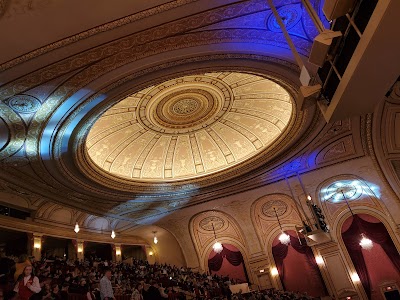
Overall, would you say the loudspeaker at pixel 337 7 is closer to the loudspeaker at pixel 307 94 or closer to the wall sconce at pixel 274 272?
the loudspeaker at pixel 307 94

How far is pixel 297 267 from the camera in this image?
607 inches

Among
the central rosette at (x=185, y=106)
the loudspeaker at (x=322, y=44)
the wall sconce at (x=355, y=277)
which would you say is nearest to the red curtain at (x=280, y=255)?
the wall sconce at (x=355, y=277)

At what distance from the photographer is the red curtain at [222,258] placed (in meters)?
16.6

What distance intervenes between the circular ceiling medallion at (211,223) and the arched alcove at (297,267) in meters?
3.09

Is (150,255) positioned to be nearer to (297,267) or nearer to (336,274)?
(297,267)

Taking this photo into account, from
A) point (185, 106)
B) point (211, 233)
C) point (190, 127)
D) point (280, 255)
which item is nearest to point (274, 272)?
point (280, 255)

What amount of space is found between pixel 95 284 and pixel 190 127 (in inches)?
257

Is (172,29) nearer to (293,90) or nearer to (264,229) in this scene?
(293,90)

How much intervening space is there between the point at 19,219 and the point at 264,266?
39.7 feet

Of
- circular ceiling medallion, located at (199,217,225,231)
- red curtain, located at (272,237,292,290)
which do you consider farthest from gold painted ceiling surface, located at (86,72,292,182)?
red curtain, located at (272,237,292,290)

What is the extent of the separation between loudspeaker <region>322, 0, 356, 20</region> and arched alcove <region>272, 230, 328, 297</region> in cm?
1354

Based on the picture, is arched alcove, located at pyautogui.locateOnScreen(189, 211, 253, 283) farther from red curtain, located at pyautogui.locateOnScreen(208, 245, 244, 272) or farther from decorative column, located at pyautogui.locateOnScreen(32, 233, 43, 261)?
decorative column, located at pyautogui.locateOnScreen(32, 233, 43, 261)

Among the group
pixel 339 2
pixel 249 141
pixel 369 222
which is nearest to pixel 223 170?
pixel 249 141

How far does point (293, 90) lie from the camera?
8297 mm
